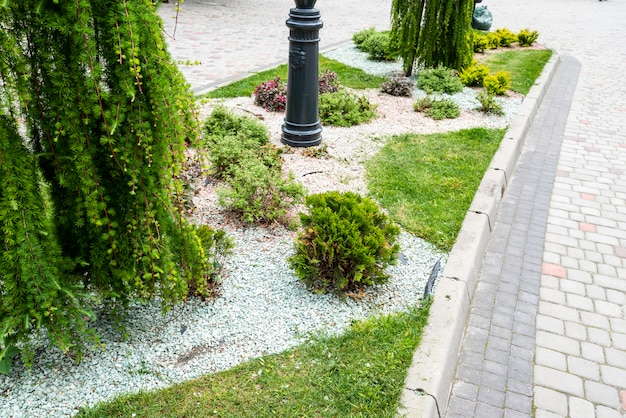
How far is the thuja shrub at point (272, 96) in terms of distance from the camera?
773 cm

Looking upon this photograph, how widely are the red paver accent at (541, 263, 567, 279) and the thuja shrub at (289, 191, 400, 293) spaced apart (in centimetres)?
158

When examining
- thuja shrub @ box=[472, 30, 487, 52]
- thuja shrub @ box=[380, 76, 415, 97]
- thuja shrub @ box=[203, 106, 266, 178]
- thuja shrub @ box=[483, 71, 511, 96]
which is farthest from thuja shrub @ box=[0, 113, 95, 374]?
thuja shrub @ box=[472, 30, 487, 52]

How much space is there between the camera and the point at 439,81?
30.5 feet

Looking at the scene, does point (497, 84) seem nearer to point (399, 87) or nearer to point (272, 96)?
point (399, 87)

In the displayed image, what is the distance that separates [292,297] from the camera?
3832 millimetres

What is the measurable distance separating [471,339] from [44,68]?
316 centimetres

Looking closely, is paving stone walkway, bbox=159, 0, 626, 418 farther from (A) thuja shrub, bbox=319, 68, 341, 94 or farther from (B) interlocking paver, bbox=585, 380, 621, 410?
(A) thuja shrub, bbox=319, 68, 341, 94

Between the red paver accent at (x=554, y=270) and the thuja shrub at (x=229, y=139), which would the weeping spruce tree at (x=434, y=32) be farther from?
the red paver accent at (x=554, y=270)

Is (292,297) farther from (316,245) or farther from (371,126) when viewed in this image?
(371,126)

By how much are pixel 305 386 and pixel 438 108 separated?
19.8 ft

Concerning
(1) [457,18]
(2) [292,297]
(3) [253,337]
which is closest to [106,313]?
(3) [253,337]

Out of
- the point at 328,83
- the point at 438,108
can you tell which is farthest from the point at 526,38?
the point at 328,83

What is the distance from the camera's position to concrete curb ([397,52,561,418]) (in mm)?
3035

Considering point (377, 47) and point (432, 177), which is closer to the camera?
point (432, 177)
